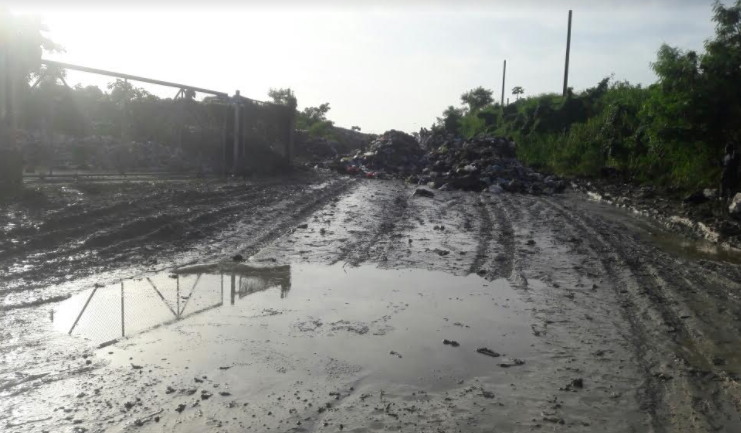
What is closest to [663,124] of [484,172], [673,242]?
[673,242]

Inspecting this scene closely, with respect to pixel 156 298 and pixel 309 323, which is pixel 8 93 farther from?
pixel 309 323

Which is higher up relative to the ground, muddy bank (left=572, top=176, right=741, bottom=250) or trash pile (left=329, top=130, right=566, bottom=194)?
trash pile (left=329, top=130, right=566, bottom=194)

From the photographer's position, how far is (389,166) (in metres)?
24.7

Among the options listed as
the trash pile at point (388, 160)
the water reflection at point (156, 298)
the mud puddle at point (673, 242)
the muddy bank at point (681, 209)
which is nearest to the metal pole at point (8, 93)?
the water reflection at point (156, 298)

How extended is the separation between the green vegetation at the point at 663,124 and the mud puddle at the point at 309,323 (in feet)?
28.9

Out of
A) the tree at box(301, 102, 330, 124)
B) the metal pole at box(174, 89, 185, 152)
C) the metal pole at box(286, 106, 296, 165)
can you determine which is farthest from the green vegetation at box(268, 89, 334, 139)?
the metal pole at box(174, 89, 185, 152)

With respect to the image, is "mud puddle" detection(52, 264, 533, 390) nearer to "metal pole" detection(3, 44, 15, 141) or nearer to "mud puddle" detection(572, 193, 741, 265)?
"mud puddle" detection(572, 193, 741, 265)

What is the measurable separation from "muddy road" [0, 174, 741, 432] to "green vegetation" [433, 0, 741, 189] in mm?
4702

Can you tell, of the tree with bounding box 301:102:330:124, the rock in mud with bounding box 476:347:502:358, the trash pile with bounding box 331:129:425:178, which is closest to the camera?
the rock in mud with bounding box 476:347:502:358

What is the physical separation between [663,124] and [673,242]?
16.4ft

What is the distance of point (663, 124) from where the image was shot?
42.5ft

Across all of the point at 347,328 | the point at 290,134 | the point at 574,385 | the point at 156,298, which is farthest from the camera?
the point at 290,134

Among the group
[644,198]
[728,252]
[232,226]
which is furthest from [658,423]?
[644,198]

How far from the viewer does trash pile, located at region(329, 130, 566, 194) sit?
18.2 metres
